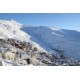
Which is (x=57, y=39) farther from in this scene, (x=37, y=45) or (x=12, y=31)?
(x=12, y=31)

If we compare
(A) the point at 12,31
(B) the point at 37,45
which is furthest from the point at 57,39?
(A) the point at 12,31

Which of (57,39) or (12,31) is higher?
(12,31)

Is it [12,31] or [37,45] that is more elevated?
[12,31]
